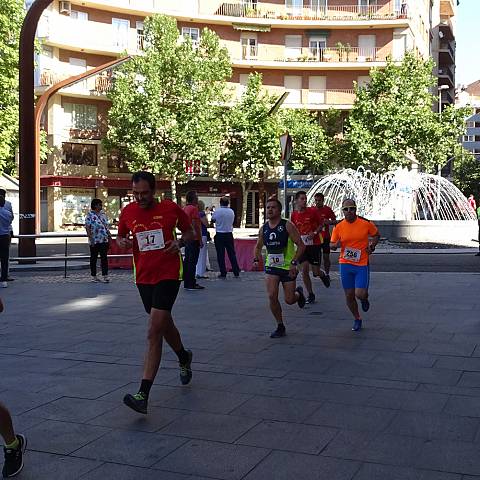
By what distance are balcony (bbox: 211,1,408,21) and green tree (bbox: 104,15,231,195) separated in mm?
8244

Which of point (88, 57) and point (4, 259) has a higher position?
point (88, 57)

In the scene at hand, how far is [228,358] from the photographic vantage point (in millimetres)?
6918

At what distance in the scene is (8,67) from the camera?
3291cm

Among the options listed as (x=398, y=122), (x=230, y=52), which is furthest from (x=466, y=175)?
(x=230, y=52)

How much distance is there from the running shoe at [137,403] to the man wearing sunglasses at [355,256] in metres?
3.93

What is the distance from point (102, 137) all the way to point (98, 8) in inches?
339

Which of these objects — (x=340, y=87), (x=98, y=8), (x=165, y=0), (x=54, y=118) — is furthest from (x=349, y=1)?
(x=54, y=118)

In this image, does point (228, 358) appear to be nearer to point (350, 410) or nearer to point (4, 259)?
point (350, 410)

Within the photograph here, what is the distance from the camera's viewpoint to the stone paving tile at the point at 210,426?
179 inches

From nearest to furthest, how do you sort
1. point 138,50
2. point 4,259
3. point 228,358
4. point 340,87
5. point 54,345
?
1. point 228,358
2. point 54,345
3. point 4,259
4. point 138,50
5. point 340,87

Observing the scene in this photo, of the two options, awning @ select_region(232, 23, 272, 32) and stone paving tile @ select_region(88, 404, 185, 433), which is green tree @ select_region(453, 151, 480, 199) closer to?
awning @ select_region(232, 23, 272, 32)

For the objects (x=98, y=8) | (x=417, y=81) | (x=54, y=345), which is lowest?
(x=54, y=345)

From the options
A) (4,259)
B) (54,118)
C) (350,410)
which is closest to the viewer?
(350,410)

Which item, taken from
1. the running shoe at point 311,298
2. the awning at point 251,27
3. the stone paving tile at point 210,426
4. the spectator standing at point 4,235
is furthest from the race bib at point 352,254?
the awning at point 251,27
